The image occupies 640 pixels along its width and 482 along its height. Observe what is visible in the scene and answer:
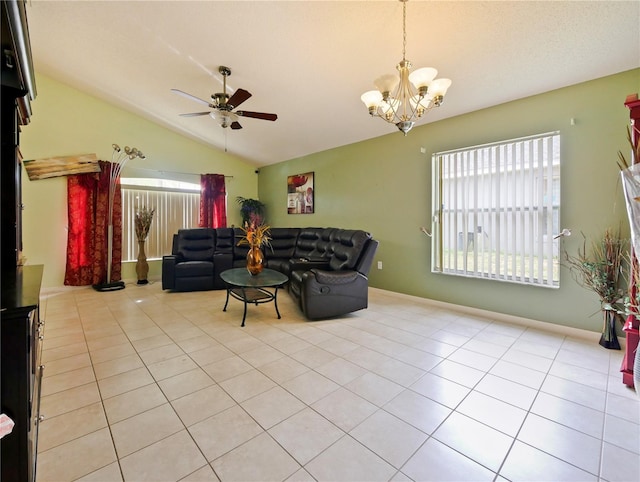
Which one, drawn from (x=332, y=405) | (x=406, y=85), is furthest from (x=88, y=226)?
(x=406, y=85)

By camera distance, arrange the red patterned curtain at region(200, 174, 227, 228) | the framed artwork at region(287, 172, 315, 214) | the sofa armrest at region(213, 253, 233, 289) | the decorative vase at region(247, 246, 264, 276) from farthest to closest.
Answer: the red patterned curtain at region(200, 174, 227, 228) < the framed artwork at region(287, 172, 315, 214) < the sofa armrest at region(213, 253, 233, 289) < the decorative vase at region(247, 246, 264, 276)

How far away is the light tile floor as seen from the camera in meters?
1.37

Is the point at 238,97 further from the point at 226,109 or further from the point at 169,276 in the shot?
the point at 169,276

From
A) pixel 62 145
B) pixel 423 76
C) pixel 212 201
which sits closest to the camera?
pixel 423 76

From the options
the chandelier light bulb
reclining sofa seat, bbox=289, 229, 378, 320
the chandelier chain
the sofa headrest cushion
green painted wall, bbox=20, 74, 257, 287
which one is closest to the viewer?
the chandelier light bulb

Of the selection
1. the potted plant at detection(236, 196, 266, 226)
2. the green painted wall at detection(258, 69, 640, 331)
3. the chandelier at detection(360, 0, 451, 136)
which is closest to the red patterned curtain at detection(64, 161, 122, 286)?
the potted plant at detection(236, 196, 266, 226)

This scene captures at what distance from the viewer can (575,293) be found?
2928 millimetres

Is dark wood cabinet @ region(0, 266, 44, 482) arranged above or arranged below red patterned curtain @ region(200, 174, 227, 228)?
below

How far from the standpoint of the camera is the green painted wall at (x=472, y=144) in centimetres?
273

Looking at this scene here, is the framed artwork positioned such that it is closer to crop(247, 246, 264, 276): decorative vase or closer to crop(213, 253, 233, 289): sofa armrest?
crop(213, 253, 233, 289): sofa armrest

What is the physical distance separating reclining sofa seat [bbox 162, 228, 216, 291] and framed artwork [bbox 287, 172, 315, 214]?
1.77m

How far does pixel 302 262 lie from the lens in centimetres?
445

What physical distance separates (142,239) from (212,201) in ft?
5.27

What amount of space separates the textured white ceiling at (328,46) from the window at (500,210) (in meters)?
0.63
